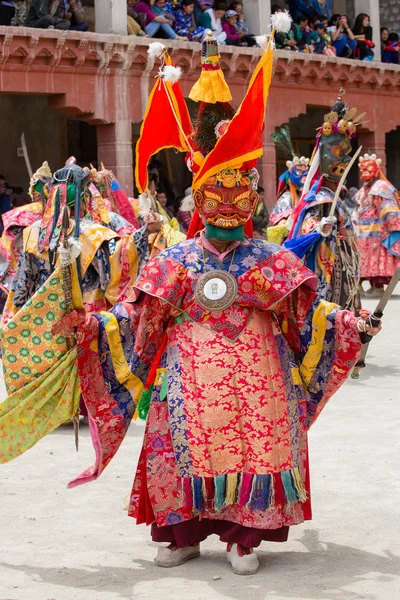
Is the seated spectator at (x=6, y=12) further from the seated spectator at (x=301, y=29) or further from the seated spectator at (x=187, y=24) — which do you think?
the seated spectator at (x=301, y=29)

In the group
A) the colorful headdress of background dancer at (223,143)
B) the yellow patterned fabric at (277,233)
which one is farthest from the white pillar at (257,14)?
the colorful headdress of background dancer at (223,143)

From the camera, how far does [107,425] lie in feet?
15.0

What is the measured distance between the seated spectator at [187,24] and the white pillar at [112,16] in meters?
1.12

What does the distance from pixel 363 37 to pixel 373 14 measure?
96cm

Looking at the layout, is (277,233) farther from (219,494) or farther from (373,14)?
(373,14)

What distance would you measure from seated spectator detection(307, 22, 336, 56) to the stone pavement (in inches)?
539

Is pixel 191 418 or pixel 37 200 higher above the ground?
pixel 37 200

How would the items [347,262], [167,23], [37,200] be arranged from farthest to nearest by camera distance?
[167,23]
[37,200]
[347,262]

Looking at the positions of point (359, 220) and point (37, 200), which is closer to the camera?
point (37, 200)

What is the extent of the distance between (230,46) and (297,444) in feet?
44.7

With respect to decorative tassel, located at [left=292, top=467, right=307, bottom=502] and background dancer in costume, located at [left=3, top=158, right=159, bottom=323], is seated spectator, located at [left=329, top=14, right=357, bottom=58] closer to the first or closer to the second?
background dancer in costume, located at [left=3, top=158, right=159, bottom=323]

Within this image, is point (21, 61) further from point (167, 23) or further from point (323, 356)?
point (323, 356)

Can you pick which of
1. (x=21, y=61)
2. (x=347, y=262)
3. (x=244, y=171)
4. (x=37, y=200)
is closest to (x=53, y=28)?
(x=21, y=61)

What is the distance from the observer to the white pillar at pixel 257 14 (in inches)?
741
